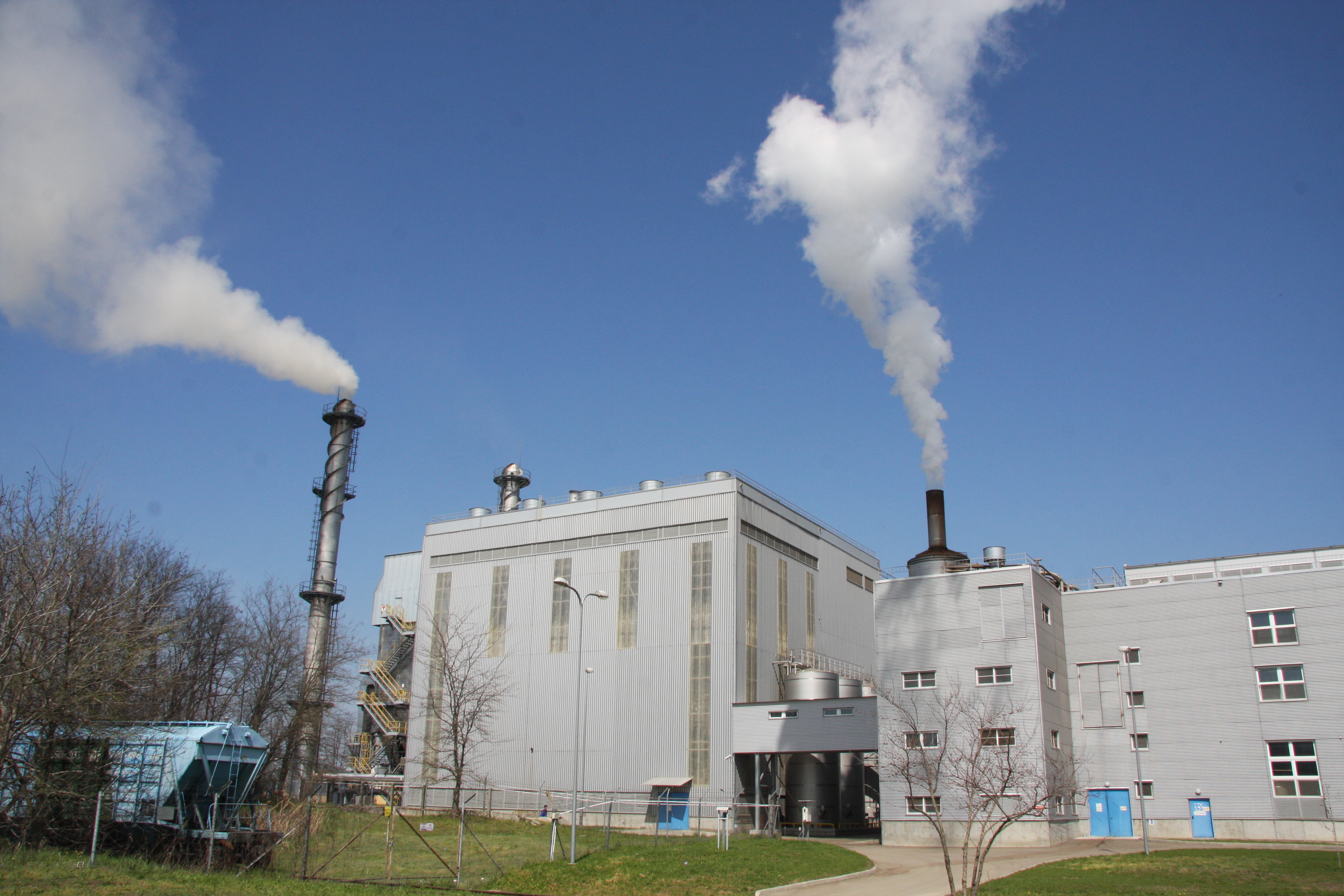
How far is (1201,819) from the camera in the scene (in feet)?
121

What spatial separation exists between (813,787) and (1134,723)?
1815cm

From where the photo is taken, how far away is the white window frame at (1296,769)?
35.4 meters

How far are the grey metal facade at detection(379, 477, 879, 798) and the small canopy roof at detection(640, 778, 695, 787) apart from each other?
18.3 inches

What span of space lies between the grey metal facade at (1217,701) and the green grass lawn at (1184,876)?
7946 mm

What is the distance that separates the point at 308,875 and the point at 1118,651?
33.5 metres

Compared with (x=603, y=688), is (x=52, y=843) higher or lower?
lower

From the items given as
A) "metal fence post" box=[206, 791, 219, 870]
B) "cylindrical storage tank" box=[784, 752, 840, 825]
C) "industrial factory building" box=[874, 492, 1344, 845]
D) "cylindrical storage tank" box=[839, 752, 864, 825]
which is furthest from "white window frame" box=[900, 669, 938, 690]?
"metal fence post" box=[206, 791, 219, 870]

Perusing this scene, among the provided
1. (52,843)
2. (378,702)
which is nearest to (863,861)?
(52,843)

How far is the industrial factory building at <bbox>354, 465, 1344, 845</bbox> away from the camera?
3697 centimetres

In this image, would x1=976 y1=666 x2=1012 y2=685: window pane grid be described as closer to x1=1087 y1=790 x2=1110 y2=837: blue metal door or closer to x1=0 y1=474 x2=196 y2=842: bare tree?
x1=1087 y1=790 x2=1110 y2=837: blue metal door

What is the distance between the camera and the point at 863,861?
28.8 m

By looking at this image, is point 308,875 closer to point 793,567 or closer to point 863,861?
point 863,861

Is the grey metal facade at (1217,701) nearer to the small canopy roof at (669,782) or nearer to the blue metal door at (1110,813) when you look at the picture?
the blue metal door at (1110,813)

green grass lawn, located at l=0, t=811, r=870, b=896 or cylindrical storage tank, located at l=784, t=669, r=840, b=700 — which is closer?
green grass lawn, located at l=0, t=811, r=870, b=896
